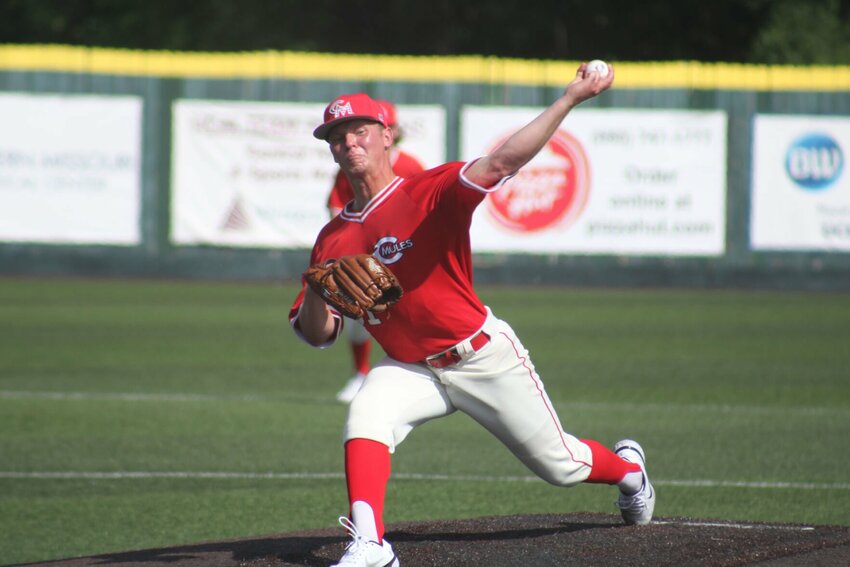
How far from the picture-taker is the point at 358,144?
16.6 feet


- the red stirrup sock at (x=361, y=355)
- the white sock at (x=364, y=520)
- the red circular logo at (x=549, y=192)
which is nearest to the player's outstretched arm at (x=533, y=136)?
the white sock at (x=364, y=520)

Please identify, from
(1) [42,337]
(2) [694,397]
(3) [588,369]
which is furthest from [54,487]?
(1) [42,337]

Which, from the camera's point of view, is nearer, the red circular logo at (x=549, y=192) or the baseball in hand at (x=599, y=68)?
the baseball in hand at (x=599, y=68)

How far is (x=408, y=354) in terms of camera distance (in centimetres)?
514

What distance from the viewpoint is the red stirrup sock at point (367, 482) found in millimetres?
4809

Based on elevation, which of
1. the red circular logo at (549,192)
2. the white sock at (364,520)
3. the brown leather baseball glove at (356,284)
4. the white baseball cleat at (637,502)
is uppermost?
the red circular logo at (549,192)

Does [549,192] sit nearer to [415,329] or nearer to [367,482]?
[415,329]

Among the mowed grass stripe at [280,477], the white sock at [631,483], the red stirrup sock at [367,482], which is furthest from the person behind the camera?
the mowed grass stripe at [280,477]

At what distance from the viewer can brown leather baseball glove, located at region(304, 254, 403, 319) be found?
15.8 feet

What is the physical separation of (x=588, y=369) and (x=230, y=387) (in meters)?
3.43

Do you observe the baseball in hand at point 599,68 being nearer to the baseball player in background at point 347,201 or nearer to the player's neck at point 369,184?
the player's neck at point 369,184

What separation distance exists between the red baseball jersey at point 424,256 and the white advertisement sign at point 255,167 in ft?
50.0

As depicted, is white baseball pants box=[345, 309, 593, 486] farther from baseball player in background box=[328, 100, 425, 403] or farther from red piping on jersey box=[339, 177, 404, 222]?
baseball player in background box=[328, 100, 425, 403]

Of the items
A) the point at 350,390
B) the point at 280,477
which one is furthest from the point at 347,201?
the point at 280,477
